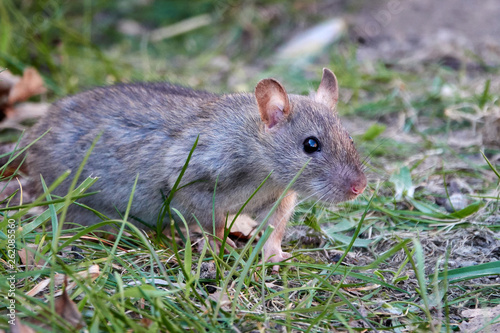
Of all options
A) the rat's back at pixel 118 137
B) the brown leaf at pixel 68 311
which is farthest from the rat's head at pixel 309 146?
the brown leaf at pixel 68 311

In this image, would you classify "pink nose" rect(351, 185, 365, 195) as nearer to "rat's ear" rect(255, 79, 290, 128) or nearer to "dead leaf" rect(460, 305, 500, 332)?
"rat's ear" rect(255, 79, 290, 128)

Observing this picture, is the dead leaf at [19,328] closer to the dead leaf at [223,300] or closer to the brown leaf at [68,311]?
the brown leaf at [68,311]

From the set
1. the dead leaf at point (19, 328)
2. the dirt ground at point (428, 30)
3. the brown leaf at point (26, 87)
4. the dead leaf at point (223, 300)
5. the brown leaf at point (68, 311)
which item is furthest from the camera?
the dirt ground at point (428, 30)

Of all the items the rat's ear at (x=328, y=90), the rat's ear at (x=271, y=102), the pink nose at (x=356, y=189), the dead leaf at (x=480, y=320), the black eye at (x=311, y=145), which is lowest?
the dead leaf at (x=480, y=320)

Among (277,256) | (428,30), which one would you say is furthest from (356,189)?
(428,30)

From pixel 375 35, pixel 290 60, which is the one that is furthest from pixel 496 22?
pixel 290 60

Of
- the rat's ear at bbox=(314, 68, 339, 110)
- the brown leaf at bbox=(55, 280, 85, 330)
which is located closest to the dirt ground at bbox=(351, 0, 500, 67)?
the rat's ear at bbox=(314, 68, 339, 110)

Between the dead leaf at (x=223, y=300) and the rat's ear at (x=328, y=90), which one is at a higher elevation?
the rat's ear at (x=328, y=90)
